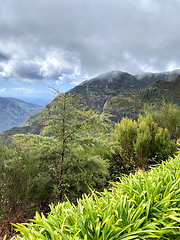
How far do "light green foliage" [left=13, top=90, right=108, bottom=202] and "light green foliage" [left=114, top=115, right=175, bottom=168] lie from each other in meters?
1.71

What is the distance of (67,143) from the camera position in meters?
2.71

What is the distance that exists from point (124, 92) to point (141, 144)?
12719 cm

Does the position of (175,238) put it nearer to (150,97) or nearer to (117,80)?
(150,97)

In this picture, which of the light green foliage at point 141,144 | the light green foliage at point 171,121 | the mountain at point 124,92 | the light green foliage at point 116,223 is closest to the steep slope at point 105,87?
A: the mountain at point 124,92

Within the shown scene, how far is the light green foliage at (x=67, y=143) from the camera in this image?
8.75 feet

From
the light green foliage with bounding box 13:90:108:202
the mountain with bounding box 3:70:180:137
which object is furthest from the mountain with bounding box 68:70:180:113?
the light green foliage with bounding box 13:90:108:202

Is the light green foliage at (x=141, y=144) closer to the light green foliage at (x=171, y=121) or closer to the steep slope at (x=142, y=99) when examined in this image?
the light green foliage at (x=171, y=121)

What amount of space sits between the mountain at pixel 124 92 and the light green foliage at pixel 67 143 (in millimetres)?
28185

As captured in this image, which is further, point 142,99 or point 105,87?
point 105,87

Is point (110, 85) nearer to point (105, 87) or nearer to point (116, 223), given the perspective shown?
point (105, 87)

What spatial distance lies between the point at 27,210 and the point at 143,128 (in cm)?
399

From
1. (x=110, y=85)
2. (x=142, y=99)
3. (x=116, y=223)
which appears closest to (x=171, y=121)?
(x=116, y=223)

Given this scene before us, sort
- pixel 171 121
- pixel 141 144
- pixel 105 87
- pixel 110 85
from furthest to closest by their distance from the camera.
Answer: pixel 110 85
pixel 105 87
pixel 171 121
pixel 141 144

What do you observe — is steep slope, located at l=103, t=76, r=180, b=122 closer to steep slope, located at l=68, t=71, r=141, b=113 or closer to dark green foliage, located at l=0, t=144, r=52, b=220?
dark green foliage, located at l=0, t=144, r=52, b=220
